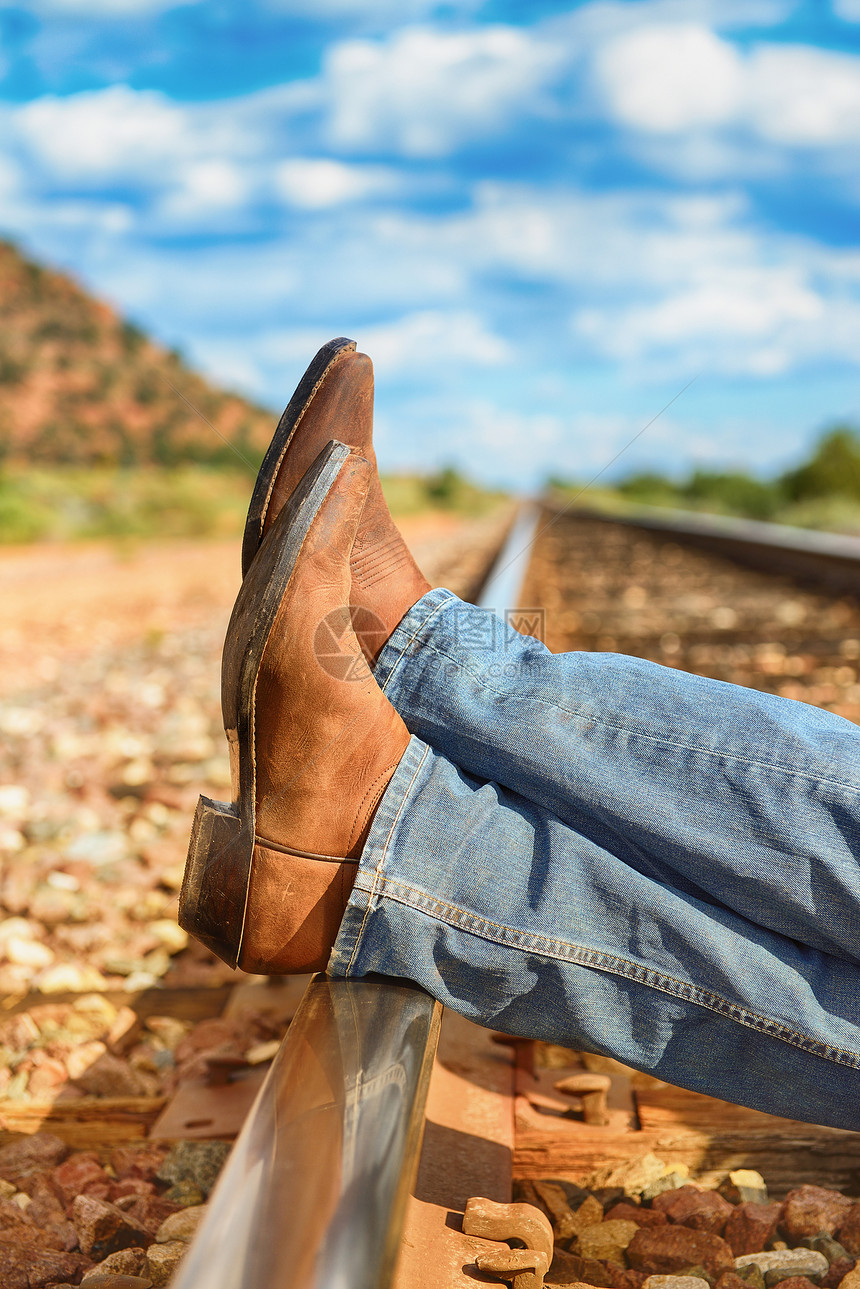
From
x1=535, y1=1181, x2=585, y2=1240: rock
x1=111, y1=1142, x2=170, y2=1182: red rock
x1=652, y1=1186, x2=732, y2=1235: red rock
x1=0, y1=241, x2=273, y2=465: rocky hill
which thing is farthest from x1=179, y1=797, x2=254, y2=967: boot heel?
x1=0, y1=241, x2=273, y2=465: rocky hill

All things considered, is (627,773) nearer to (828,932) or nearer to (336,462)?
(828,932)

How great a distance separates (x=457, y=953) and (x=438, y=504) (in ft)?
114

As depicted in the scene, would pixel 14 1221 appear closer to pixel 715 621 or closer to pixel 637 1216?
pixel 637 1216

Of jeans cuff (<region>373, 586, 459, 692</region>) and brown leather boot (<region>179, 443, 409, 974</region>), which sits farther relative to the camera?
jeans cuff (<region>373, 586, 459, 692</region>)

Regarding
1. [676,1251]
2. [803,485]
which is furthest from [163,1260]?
[803,485]

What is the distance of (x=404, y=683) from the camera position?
41.3 inches

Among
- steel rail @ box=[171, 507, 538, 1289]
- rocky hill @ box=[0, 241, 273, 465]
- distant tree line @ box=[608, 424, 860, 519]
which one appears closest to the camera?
steel rail @ box=[171, 507, 538, 1289]

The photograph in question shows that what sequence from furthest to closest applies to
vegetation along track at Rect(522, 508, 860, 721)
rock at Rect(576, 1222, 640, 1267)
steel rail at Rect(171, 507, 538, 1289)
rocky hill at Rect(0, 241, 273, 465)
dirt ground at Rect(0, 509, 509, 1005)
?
rocky hill at Rect(0, 241, 273, 465) < vegetation along track at Rect(522, 508, 860, 721) < dirt ground at Rect(0, 509, 509, 1005) < rock at Rect(576, 1222, 640, 1267) < steel rail at Rect(171, 507, 538, 1289)

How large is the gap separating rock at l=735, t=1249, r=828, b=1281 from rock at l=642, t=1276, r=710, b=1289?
0.20 ft

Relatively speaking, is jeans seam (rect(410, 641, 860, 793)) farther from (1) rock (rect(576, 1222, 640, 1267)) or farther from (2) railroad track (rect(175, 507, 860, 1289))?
(1) rock (rect(576, 1222, 640, 1267))

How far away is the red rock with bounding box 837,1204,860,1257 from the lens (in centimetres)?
98

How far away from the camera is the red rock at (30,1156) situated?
111 cm

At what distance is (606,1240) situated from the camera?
3.23ft

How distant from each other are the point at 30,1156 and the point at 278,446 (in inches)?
34.5
